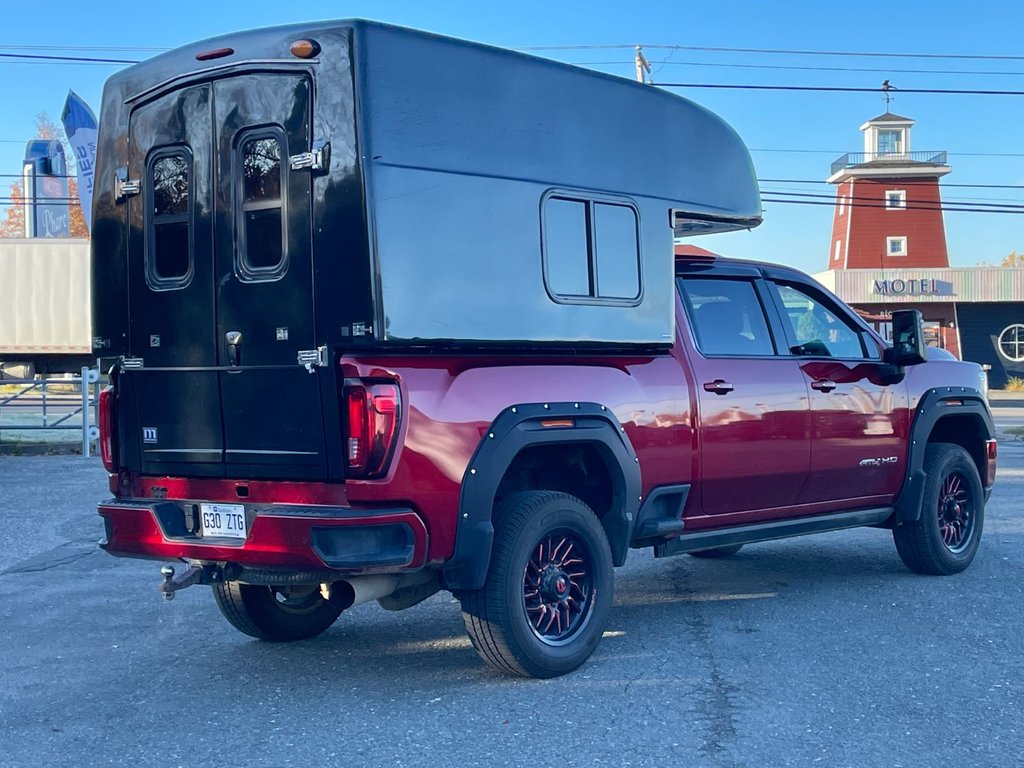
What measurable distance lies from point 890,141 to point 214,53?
4988 cm

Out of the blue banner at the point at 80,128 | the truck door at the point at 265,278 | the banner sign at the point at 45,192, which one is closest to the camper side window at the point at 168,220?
the truck door at the point at 265,278

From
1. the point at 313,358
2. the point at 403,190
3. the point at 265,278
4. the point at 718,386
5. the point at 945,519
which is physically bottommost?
the point at 945,519

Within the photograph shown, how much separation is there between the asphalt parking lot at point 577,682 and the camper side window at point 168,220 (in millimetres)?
1904

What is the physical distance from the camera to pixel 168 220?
563cm

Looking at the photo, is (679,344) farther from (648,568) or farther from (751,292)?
(648,568)

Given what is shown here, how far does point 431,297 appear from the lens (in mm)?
5082

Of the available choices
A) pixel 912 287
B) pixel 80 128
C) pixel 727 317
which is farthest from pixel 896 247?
pixel 727 317

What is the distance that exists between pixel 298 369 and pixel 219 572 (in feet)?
3.26

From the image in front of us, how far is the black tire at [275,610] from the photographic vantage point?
6.11 m

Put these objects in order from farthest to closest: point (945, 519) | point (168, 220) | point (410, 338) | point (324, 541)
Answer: point (945, 519)
point (168, 220)
point (410, 338)
point (324, 541)

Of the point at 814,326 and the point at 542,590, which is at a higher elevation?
the point at 814,326

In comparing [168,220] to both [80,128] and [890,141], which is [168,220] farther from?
[890,141]

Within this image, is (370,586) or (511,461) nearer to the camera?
(370,586)

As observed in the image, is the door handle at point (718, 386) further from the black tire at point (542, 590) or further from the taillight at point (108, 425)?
the taillight at point (108, 425)
